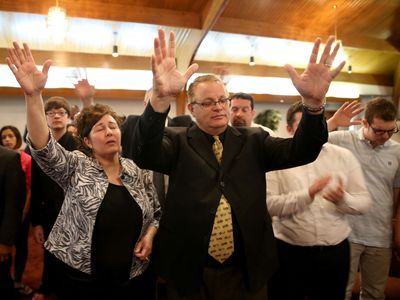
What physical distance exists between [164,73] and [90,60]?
16.6 ft

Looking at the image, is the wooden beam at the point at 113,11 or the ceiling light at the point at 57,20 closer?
the ceiling light at the point at 57,20

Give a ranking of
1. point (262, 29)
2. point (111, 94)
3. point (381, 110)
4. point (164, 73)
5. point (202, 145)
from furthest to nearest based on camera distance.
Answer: point (111, 94), point (262, 29), point (381, 110), point (202, 145), point (164, 73)

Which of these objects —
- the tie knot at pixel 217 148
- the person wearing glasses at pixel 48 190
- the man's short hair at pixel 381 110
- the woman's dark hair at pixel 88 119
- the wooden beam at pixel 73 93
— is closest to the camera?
the tie knot at pixel 217 148

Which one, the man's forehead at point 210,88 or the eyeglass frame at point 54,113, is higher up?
the man's forehead at point 210,88

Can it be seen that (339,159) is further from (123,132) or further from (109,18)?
(109,18)

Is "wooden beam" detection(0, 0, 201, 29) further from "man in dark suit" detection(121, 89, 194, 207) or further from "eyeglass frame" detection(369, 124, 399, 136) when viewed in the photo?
"eyeglass frame" detection(369, 124, 399, 136)

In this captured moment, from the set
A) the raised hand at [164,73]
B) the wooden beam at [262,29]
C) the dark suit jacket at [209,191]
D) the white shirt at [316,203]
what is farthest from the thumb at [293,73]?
the wooden beam at [262,29]

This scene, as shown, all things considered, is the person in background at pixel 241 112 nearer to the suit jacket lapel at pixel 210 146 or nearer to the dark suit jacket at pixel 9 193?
the suit jacket lapel at pixel 210 146

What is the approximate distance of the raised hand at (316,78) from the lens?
1.18m

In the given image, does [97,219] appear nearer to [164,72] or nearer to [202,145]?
[202,145]

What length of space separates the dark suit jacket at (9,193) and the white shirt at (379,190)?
88.2 inches

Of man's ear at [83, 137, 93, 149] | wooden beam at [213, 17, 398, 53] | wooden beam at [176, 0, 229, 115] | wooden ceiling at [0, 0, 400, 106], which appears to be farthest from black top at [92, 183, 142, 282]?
wooden beam at [213, 17, 398, 53]

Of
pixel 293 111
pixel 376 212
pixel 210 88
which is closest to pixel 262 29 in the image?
pixel 293 111

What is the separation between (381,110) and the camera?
81.7 inches
